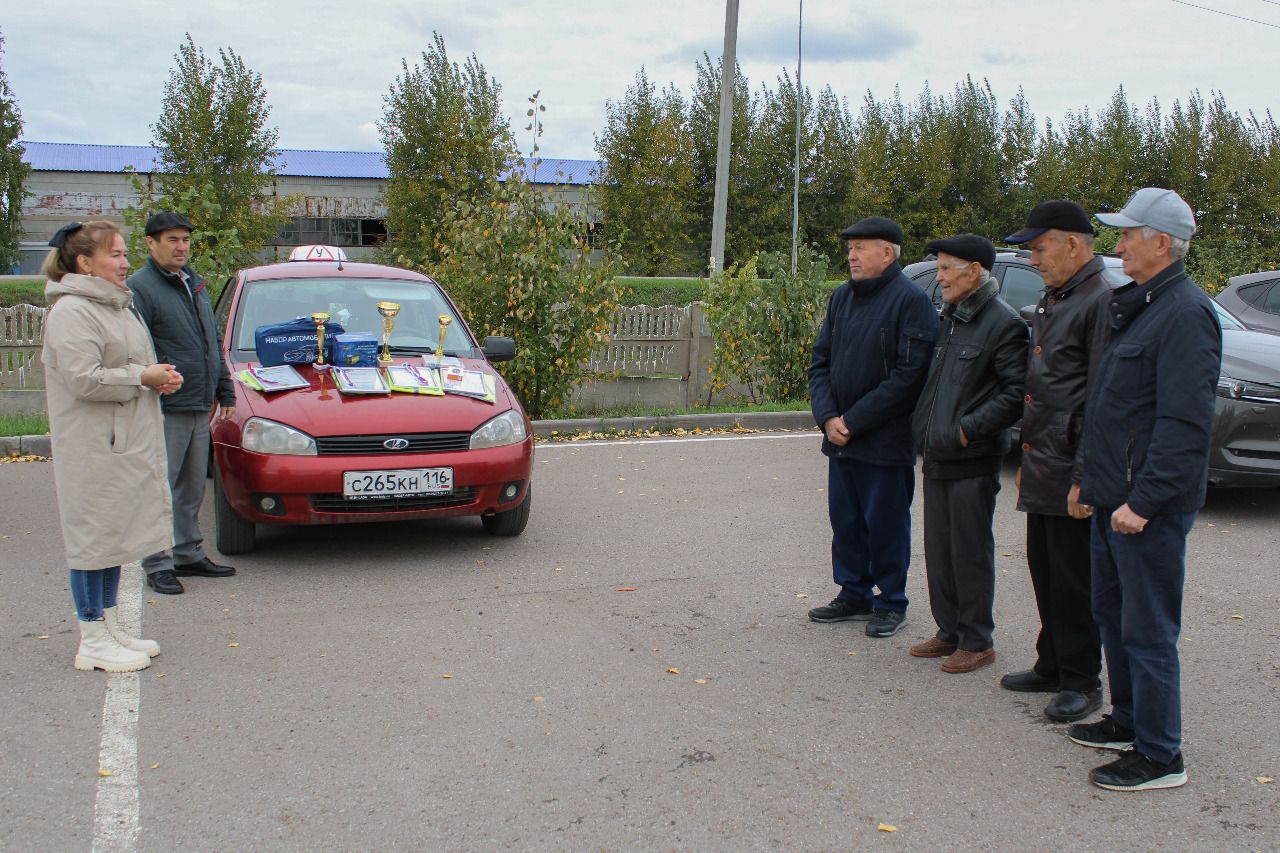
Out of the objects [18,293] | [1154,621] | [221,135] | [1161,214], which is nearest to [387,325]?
[1161,214]

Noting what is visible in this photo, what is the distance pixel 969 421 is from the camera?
455 centimetres

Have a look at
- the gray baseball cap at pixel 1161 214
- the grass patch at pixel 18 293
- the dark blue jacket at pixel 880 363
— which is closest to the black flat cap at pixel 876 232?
the dark blue jacket at pixel 880 363

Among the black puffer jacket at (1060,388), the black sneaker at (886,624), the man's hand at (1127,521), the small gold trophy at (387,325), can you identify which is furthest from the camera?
the small gold trophy at (387,325)

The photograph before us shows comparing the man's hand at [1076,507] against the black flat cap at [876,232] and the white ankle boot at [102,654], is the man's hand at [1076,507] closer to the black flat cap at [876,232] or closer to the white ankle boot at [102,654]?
the black flat cap at [876,232]

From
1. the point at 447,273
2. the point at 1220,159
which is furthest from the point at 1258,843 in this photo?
the point at 1220,159

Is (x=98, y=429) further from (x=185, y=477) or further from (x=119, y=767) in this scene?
(x=185, y=477)

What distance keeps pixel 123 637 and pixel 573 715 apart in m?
1.96

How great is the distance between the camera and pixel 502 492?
254 inches

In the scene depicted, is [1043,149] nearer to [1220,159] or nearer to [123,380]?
[1220,159]

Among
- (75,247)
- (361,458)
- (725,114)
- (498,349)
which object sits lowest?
(361,458)

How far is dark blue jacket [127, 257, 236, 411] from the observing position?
580 cm

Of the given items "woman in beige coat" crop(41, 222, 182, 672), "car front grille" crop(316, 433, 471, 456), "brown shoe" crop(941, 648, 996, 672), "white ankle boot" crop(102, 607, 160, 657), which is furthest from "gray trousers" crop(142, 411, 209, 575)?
"brown shoe" crop(941, 648, 996, 672)

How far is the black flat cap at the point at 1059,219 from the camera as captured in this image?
419 centimetres

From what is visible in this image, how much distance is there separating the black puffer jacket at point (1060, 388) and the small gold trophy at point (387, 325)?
3.99 meters
